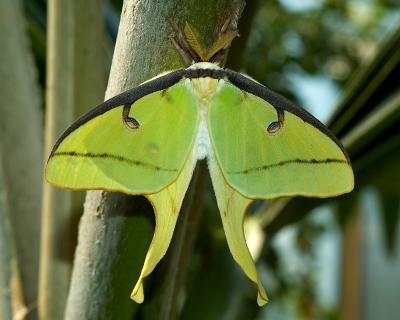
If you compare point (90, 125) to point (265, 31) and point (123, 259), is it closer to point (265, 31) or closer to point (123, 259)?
point (123, 259)

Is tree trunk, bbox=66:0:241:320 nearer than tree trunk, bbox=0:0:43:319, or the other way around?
tree trunk, bbox=66:0:241:320

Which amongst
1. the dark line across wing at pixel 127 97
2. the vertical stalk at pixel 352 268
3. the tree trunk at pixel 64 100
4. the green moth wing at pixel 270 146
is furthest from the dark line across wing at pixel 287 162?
the vertical stalk at pixel 352 268

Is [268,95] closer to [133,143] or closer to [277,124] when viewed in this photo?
[277,124]

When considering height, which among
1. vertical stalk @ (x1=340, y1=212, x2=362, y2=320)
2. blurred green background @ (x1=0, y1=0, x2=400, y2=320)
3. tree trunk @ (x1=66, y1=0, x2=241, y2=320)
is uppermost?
tree trunk @ (x1=66, y1=0, x2=241, y2=320)

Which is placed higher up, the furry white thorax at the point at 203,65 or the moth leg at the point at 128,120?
the furry white thorax at the point at 203,65

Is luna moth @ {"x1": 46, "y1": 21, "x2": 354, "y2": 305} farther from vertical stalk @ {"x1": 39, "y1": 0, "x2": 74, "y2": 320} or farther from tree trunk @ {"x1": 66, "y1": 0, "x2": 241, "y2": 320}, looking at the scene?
vertical stalk @ {"x1": 39, "y1": 0, "x2": 74, "y2": 320}

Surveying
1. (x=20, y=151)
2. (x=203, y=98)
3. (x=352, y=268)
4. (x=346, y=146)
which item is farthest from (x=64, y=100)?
(x=352, y=268)

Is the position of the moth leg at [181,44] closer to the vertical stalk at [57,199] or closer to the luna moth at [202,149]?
the luna moth at [202,149]

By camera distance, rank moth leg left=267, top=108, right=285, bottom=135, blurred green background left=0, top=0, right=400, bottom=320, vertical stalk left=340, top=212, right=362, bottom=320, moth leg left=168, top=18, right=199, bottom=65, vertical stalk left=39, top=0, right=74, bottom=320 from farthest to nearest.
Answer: vertical stalk left=340, top=212, right=362, bottom=320
blurred green background left=0, top=0, right=400, bottom=320
vertical stalk left=39, top=0, right=74, bottom=320
moth leg left=267, top=108, right=285, bottom=135
moth leg left=168, top=18, right=199, bottom=65

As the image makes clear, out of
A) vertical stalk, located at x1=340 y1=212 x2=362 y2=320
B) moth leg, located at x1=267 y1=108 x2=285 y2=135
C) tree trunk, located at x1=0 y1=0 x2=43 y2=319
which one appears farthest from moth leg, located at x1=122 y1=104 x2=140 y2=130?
vertical stalk, located at x1=340 y1=212 x2=362 y2=320
